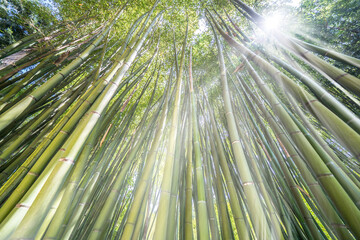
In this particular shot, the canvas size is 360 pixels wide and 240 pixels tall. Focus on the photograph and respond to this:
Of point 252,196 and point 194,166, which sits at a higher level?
point 194,166

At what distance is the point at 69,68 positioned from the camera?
1021 mm

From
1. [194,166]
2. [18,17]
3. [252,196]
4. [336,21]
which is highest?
[336,21]

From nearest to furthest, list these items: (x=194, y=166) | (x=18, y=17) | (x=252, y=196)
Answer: (x=252, y=196), (x=194, y=166), (x=18, y=17)

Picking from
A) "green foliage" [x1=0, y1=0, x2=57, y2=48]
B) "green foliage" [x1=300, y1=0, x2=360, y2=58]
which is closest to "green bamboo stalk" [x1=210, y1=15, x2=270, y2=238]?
"green foliage" [x1=300, y1=0, x2=360, y2=58]

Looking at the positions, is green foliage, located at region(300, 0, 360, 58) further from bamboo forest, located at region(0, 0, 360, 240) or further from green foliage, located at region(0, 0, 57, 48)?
green foliage, located at region(0, 0, 57, 48)

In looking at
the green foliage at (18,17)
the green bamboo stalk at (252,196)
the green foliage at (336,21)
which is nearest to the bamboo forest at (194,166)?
the green bamboo stalk at (252,196)

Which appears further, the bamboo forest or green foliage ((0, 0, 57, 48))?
green foliage ((0, 0, 57, 48))

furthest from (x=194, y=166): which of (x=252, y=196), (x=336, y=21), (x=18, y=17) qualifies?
(x=18, y=17)

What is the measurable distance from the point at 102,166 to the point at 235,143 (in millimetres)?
1110

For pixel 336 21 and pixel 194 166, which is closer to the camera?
pixel 194 166

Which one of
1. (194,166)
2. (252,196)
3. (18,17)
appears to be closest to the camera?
(252,196)

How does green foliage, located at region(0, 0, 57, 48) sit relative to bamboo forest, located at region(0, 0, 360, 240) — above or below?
above

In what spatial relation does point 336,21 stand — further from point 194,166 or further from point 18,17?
point 18,17

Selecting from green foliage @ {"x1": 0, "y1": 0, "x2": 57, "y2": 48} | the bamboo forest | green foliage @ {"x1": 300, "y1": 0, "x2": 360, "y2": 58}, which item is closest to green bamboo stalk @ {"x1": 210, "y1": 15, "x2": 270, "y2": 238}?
the bamboo forest
